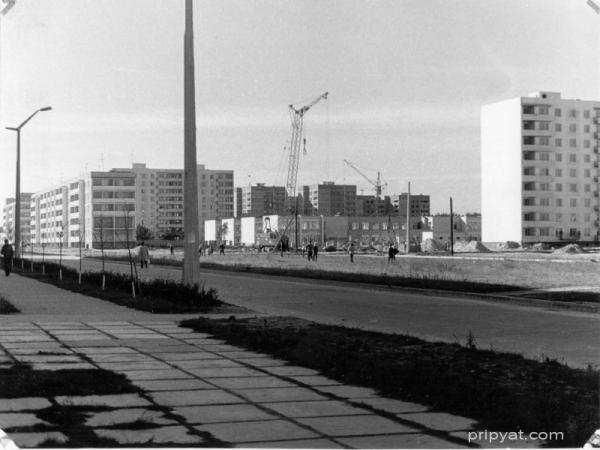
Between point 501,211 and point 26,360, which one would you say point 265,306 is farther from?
point 501,211

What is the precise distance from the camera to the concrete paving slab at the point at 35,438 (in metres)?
5.06

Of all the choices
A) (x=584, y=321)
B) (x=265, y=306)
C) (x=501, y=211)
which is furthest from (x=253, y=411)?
(x=501, y=211)

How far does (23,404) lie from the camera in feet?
21.1

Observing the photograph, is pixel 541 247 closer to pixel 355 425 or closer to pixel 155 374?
pixel 155 374

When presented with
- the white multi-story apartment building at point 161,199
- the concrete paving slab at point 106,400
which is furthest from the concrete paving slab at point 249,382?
the white multi-story apartment building at point 161,199

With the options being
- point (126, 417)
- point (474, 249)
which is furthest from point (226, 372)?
point (474, 249)

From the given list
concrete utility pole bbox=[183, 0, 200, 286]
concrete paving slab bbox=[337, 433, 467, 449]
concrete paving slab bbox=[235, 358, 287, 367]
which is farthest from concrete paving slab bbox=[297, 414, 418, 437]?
concrete utility pole bbox=[183, 0, 200, 286]

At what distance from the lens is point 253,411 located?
6320mm

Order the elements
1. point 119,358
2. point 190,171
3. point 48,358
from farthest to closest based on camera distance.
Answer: point 190,171 < point 119,358 < point 48,358

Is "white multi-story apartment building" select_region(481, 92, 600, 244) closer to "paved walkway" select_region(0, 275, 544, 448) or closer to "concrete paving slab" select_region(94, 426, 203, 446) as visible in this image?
"paved walkway" select_region(0, 275, 544, 448)

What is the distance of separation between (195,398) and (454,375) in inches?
94.6

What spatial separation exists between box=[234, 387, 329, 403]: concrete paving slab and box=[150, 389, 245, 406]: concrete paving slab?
5.8 inches

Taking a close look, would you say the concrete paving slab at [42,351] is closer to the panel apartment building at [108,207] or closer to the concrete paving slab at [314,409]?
the concrete paving slab at [314,409]

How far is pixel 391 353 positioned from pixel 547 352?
8.32 ft
